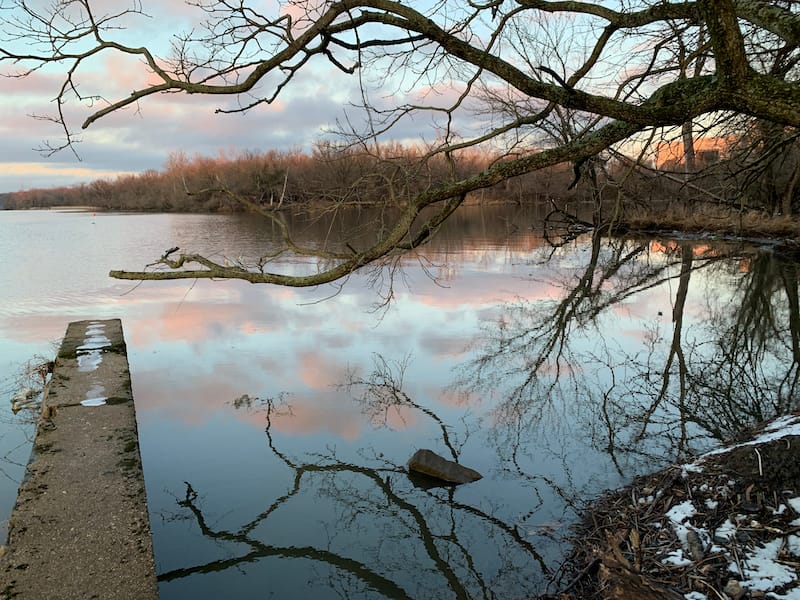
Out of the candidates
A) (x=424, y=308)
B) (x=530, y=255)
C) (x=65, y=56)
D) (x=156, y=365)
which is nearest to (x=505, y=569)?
(x=65, y=56)

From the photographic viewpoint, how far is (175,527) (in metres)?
4.48

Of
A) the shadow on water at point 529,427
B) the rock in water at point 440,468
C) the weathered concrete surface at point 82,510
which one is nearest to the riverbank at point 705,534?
the shadow on water at point 529,427

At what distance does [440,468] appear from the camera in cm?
509

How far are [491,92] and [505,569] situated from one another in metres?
11.7

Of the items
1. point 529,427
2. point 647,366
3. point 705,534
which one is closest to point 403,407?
point 529,427

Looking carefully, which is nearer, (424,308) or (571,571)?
(571,571)

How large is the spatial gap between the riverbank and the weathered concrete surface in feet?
8.03

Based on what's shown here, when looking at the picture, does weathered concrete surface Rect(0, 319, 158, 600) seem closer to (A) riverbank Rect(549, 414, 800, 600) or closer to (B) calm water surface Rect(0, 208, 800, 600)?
(B) calm water surface Rect(0, 208, 800, 600)

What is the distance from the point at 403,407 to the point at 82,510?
348 centimetres

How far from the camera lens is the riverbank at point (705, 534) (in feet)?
9.79

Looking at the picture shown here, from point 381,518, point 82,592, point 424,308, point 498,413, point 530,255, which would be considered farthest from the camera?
point 530,255

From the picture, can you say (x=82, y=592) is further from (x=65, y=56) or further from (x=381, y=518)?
(x=65, y=56)

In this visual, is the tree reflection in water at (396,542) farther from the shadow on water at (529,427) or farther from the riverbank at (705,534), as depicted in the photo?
the riverbank at (705,534)

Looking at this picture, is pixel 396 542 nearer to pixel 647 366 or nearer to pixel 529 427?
pixel 529 427
